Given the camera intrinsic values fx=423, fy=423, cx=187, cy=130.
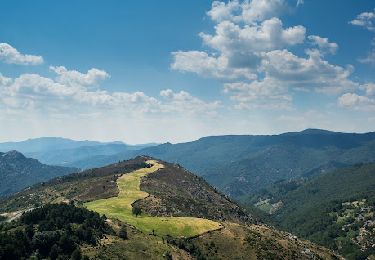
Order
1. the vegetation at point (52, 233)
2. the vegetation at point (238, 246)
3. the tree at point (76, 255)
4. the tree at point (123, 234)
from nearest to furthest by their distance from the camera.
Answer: the vegetation at point (52, 233) < the tree at point (76, 255) < the tree at point (123, 234) < the vegetation at point (238, 246)

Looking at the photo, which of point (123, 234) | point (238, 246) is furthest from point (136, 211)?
point (238, 246)

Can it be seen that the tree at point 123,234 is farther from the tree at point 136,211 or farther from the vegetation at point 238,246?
the tree at point 136,211

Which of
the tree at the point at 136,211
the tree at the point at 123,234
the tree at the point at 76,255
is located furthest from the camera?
the tree at the point at 136,211

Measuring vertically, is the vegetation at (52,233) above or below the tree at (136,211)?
above

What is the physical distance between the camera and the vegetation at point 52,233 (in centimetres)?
10506

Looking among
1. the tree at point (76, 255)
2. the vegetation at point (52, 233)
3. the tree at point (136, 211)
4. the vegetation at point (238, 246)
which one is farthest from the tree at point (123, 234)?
the tree at point (136, 211)

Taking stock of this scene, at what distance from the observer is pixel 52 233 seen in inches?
4451

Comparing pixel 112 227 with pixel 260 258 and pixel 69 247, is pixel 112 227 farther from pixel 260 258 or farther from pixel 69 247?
pixel 260 258

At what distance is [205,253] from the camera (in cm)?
14825

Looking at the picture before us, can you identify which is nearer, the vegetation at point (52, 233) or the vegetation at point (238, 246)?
the vegetation at point (52, 233)

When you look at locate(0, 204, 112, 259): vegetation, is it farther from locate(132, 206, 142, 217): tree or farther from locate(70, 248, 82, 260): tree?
locate(132, 206, 142, 217): tree

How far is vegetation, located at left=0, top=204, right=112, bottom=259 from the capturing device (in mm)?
105062

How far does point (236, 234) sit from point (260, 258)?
831 inches

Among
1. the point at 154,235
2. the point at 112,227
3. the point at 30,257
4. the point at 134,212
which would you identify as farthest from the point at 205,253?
the point at 30,257
